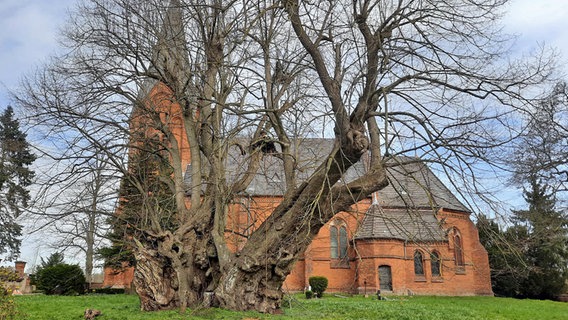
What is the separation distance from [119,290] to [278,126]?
17.6 metres

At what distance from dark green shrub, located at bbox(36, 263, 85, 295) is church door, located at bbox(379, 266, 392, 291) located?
52.0 ft

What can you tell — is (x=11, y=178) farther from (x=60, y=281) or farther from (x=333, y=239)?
(x=333, y=239)

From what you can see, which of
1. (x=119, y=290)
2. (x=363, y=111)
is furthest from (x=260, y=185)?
(x=363, y=111)

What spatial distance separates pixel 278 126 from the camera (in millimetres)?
10125

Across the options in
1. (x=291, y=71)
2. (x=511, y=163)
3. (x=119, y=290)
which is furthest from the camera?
(x=119, y=290)

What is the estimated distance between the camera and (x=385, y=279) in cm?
2458

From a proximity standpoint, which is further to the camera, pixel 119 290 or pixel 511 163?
pixel 119 290

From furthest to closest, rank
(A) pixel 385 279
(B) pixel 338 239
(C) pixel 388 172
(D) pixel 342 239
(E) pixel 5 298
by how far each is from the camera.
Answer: (D) pixel 342 239
(B) pixel 338 239
(A) pixel 385 279
(C) pixel 388 172
(E) pixel 5 298

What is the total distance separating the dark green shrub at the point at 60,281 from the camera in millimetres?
19172

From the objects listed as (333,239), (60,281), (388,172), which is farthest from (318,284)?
(388,172)

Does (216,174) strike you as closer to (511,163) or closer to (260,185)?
(511,163)

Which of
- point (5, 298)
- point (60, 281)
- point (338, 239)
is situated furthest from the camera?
point (338, 239)

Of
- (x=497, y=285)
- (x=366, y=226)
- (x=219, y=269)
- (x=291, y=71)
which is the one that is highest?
(x=291, y=71)

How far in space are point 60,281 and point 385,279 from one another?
16987 mm
